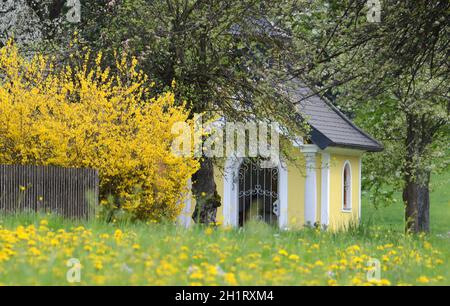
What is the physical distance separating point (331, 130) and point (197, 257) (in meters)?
20.0

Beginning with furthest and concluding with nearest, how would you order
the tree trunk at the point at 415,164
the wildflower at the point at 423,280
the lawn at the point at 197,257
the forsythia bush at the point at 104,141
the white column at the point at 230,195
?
the tree trunk at the point at 415,164
the white column at the point at 230,195
the forsythia bush at the point at 104,141
the wildflower at the point at 423,280
the lawn at the point at 197,257

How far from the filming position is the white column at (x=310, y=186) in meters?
27.9

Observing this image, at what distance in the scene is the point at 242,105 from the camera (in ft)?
69.5

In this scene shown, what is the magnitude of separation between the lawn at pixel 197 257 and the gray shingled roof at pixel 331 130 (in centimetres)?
1501

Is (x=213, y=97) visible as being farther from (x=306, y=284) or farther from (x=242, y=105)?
(x=306, y=284)

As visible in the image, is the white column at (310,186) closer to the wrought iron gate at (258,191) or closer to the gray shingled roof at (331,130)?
the gray shingled roof at (331,130)

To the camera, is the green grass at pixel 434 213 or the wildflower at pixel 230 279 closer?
the wildflower at pixel 230 279

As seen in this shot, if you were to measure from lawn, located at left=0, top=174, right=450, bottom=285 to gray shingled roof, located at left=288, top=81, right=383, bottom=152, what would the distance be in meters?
15.0

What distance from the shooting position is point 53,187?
15891 mm

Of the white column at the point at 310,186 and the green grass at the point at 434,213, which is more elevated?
the white column at the point at 310,186

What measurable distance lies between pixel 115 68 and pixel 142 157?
4197 mm

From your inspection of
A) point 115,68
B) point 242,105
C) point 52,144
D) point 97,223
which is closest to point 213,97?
point 242,105

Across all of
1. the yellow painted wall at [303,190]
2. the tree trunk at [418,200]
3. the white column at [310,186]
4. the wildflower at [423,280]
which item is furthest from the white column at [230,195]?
the wildflower at [423,280]

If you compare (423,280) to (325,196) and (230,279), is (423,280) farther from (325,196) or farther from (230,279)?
(325,196)
